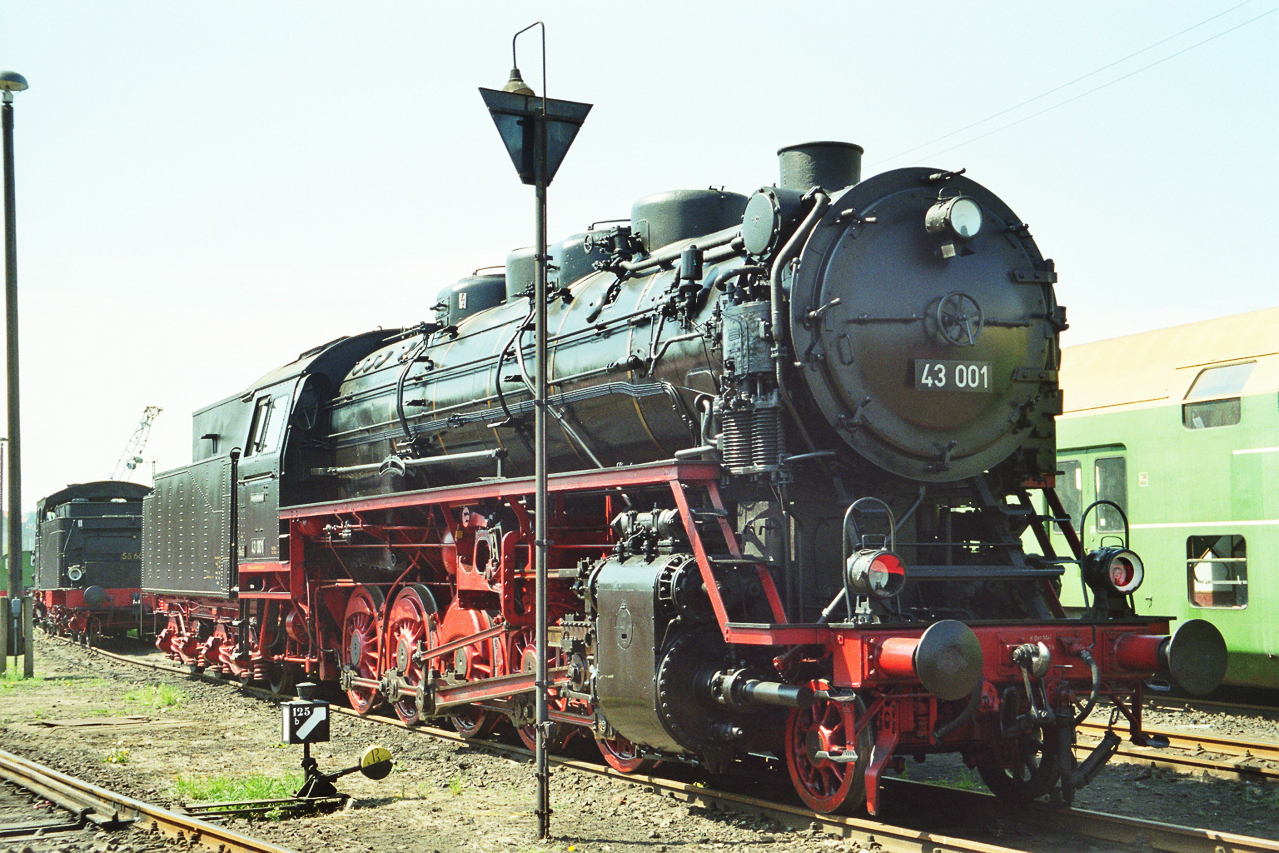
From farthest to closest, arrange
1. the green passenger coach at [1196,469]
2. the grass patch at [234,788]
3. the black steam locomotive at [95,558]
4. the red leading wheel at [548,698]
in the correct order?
the black steam locomotive at [95,558], the green passenger coach at [1196,469], the red leading wheel at [548,698], the grass patch at [234,788]

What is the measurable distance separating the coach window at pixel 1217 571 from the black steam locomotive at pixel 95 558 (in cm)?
1940

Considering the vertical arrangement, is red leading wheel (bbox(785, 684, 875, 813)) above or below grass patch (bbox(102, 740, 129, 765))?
above

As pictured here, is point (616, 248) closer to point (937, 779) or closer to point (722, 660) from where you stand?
point (722, 660)

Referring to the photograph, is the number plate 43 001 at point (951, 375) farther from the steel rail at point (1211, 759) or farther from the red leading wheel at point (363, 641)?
the red leading wheel at point (363, 641)

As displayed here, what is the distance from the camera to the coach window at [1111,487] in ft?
40.0

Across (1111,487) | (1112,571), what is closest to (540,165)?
(1112,571)

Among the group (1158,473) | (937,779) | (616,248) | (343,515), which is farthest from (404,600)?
(1158,473)

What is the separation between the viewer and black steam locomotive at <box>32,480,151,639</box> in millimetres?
24578

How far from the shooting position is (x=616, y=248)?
8969 millimetres

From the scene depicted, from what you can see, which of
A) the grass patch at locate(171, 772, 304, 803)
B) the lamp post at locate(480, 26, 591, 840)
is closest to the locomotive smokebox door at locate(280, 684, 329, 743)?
the grass patch at locate(171, 772, 304, 803)

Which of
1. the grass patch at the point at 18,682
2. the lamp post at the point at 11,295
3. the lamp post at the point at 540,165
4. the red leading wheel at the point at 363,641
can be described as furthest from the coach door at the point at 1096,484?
the lamp post at the point at 11,295

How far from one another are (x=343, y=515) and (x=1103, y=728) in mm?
7223

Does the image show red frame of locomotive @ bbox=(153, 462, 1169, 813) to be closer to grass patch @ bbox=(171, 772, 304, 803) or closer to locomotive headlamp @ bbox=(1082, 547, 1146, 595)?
locomotive headlamp @ bbox=(1082, 547, 1146, 595)

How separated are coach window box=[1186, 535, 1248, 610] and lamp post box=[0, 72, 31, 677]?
14360 mm
